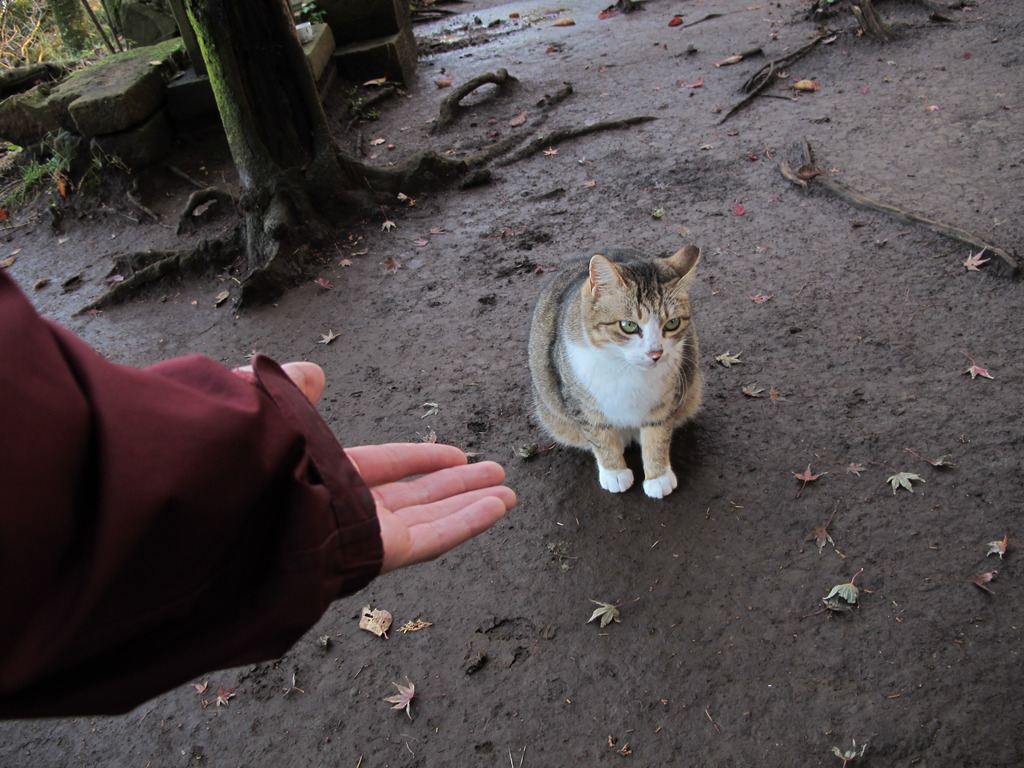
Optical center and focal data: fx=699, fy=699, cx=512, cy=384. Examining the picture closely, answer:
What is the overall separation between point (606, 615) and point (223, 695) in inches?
66.1

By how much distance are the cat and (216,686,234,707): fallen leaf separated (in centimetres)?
197

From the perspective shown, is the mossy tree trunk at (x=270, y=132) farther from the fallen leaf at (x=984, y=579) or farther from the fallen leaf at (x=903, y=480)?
the fallen leaf at (x=984, y=579)

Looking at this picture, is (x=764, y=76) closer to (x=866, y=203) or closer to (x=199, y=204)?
(x=866, y=203)

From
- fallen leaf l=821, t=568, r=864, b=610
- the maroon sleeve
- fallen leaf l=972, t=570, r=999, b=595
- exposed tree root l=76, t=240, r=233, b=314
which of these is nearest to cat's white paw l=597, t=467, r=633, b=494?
fallen leaf l=821, t=568, r=864, b=610

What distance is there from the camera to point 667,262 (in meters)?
3.32

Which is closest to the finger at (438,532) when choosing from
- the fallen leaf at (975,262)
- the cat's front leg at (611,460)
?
the cat's front leg at (611,460)

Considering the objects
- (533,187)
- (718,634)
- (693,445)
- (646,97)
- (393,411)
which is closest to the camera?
(718,634)

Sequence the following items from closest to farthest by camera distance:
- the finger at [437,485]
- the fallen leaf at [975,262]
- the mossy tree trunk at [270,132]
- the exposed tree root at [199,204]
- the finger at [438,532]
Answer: the finger at [438,532] → the finger at [437,485] → the fallen leaf at [975,262] → the mossy tree trunk at [270,132] → the exposed tree root at [199,204]

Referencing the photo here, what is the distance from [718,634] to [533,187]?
16.8 feet

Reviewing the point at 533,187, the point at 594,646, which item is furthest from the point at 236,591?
the point at 533,187

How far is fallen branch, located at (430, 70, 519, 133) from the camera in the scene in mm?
8527

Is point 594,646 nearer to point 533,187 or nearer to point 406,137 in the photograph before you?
point 533,187

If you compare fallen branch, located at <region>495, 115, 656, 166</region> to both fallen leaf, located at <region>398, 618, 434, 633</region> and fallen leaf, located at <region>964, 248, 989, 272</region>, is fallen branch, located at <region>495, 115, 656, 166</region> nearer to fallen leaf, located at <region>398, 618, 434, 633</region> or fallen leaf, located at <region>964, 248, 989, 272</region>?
fallen leaf, located at <region>964, 248, 989, 272</region>

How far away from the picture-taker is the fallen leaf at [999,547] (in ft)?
9.43
